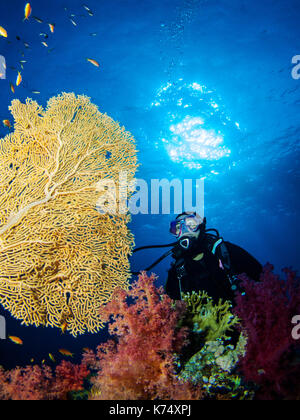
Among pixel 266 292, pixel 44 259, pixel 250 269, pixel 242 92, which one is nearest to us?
pixel 266 292

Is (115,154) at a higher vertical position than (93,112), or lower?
lower

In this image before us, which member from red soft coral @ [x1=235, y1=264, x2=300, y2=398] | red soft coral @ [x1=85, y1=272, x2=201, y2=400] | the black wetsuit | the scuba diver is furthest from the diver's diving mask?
red soft coral @ [x1=85, y1=272, x2=201, y2=400]

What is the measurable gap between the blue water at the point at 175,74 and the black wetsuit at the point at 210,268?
2.42 metres

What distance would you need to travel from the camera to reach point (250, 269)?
4.07 meters

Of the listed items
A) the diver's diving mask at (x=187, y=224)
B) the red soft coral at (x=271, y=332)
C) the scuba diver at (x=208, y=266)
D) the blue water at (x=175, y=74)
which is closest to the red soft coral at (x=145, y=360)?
the red soft coral at (x=271, y=332)

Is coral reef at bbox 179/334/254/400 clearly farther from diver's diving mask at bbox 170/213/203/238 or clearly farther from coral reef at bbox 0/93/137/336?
diver's diving mask at bbox 170/213/203/238

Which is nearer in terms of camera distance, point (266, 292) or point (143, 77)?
point (266, 292)

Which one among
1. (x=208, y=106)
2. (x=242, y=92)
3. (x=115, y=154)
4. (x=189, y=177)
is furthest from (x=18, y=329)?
(x=242, y=92)

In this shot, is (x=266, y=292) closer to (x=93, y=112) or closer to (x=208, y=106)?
(x=93, y=112)

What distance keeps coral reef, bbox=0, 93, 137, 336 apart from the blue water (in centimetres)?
143

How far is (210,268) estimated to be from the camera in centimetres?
425

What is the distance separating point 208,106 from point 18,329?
104ft

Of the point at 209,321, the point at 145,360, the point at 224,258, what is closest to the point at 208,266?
the point at 224,258

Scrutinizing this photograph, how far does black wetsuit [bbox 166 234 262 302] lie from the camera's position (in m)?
4.06
